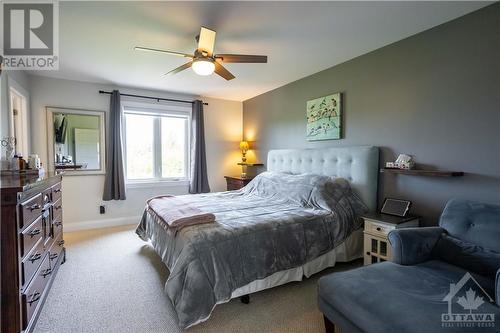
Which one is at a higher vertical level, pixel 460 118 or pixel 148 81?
pixel 148 81

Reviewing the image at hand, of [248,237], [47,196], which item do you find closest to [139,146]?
[47,196]

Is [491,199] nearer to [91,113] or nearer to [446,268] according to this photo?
[446,268]

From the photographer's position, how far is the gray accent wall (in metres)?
2.09

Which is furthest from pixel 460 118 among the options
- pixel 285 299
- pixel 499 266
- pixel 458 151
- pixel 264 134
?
pixel 264 134

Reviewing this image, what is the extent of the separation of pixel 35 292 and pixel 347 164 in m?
3.26

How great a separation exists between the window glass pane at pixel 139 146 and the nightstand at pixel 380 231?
3976 mm

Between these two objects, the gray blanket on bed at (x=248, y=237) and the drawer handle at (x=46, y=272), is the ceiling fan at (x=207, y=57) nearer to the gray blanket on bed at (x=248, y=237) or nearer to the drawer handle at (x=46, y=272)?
the gray blanket on bed at (x=248, y=237)

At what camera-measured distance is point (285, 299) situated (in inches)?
87.4

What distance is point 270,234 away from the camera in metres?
2.23

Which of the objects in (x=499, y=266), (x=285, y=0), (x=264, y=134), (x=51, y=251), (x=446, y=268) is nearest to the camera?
(x=499, y=266)

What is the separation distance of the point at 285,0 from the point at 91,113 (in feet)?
12.4

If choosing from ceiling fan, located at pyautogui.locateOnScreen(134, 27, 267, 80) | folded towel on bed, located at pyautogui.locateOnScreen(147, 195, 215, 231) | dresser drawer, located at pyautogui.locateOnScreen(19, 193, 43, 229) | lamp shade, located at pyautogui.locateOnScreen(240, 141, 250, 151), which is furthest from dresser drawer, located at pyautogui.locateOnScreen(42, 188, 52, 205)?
lamp shade, located at pyautogui.locateOnScreen(240, 141, 250, 151)

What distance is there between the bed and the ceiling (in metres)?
1.26

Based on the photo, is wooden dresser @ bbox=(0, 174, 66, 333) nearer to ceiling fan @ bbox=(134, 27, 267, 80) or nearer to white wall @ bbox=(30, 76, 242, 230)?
ceiling fan @ bbox=(134, 27, 267, 80)
